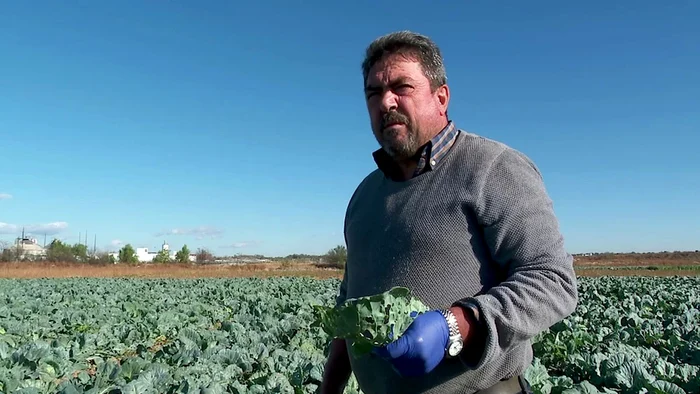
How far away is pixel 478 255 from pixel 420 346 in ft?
1.83

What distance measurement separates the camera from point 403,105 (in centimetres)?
209

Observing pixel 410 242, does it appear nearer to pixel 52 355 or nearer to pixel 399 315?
pixel 399 315

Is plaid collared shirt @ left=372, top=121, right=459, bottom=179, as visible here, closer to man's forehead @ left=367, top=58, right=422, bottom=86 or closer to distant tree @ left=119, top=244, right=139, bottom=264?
man's forehead @ left=367, top=58, right=422, bottom=86

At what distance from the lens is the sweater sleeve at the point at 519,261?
5.42ft

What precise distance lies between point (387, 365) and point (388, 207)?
2.13ft

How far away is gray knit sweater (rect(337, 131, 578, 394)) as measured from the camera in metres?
Answer: 1.69

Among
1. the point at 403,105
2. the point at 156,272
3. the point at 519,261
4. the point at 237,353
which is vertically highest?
the point at 403,105

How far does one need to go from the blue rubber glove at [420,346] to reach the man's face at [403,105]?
0.79m

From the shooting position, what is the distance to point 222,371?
521 cm

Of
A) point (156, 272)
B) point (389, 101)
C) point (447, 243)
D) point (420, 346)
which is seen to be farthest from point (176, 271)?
point (420, 346)

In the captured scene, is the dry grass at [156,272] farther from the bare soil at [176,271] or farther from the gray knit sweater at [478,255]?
the gray knit sweater at [478,255]

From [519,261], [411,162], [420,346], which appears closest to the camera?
[420,346]

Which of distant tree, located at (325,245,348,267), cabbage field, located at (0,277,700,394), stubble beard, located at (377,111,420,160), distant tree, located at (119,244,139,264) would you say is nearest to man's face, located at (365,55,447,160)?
stubble beard, located at (377,111,420,160)

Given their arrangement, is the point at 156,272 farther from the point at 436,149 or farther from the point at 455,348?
the point at 455,348
